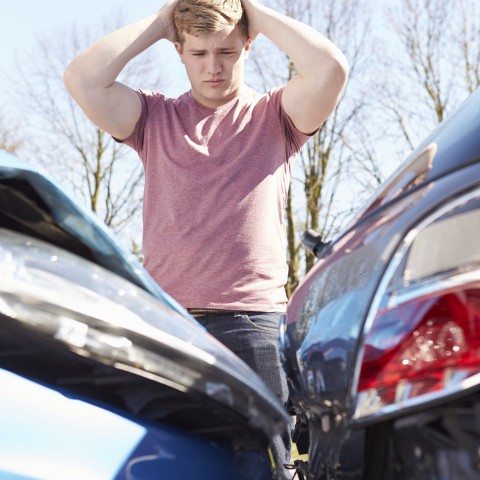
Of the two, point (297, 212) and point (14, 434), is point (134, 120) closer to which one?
point (14, 434)

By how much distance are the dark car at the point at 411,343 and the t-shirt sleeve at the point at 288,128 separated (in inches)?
55.7

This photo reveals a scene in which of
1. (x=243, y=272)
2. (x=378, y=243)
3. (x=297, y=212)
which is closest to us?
(x=378, y=243)

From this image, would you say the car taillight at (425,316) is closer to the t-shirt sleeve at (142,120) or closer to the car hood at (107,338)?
the car hood at (107,338)

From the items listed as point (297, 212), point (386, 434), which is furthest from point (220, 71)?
point (297, 212)

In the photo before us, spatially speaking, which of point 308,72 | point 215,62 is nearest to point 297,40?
point 308,72

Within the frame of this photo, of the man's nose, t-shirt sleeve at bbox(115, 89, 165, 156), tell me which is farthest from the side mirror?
t-shirt sleeve at bbox(115, 89, 165, 156)

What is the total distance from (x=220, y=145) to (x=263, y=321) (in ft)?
1.87

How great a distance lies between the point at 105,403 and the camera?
3.40 ft

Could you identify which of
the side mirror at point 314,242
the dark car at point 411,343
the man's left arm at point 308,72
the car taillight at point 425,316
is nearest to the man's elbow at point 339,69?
the man's left arm at point 308,72

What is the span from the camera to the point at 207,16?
8.70 ft

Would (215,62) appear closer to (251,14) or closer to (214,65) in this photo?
(214,65)

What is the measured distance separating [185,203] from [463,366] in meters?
1.57

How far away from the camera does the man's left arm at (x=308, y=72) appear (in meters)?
2.70

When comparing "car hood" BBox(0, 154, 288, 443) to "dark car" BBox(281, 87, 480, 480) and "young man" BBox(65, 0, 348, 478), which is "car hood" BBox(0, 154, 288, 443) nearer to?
"dark car" BBox(281, 87, 480, 480)
